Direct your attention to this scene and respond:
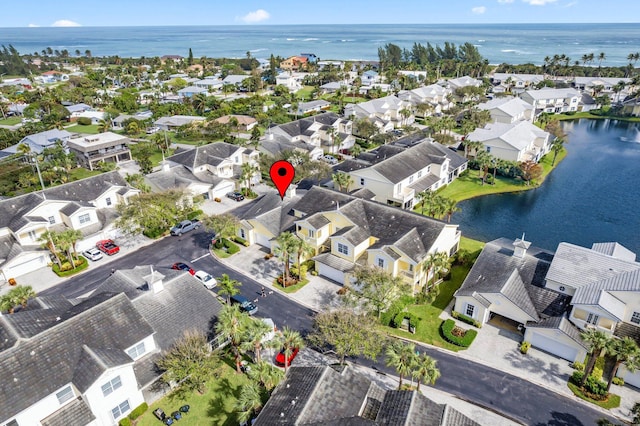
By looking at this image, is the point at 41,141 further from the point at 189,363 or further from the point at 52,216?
the point at 189,363

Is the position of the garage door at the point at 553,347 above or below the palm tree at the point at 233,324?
below

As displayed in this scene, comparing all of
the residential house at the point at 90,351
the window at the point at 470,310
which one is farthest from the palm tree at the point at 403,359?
the residential house at the point at 90,351

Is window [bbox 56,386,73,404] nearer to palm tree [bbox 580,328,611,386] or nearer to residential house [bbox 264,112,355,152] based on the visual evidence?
palm tree [bbox 580,328,611,386]

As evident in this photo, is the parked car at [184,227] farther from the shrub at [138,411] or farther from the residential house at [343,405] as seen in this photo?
the residential house at [343,405]

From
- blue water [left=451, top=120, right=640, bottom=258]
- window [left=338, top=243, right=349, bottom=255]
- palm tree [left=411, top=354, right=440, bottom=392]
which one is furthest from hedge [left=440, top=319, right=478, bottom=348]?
blue water [left=451, top=120, right=640, bottom=258]

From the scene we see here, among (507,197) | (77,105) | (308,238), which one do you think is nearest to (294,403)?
(308,238)

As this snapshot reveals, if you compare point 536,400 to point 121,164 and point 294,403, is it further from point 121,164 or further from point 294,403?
point 121,164

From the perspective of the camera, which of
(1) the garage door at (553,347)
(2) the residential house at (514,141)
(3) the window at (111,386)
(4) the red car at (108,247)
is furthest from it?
(2) the residential house at (514,141)
